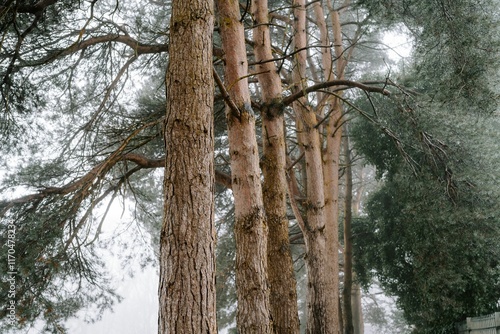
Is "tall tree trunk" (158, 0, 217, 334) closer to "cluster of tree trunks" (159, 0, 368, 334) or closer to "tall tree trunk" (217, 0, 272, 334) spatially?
"cluster of tree trunks" (159, 0, 368, 334)

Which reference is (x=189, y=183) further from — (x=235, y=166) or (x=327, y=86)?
(x=327, y=86)

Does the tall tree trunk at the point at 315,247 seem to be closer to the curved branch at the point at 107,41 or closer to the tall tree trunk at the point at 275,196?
the tall tree trunk at the point at 275,196

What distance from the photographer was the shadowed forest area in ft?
8.87

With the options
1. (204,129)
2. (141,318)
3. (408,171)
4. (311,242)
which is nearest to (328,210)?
(311,242)

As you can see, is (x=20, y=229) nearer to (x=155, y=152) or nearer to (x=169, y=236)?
(x=155, y=152)

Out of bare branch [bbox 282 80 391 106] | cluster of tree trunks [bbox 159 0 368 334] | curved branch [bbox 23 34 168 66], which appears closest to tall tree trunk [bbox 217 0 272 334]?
cluster of tree trunks [bbox 159 0 368 334]

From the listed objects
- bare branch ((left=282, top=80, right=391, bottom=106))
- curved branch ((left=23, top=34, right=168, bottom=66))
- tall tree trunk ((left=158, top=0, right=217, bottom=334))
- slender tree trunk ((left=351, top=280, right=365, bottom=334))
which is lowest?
slender tree trunk ((left=351, top=280, right=365, bottom=334))

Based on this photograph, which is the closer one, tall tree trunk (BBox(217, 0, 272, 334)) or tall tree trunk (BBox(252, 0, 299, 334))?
tall tree trunk (BBox(217, 0, 272, 334))

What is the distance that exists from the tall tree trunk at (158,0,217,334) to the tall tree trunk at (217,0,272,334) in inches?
38.2

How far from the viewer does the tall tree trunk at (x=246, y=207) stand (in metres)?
3.69

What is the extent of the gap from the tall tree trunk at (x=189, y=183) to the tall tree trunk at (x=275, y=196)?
143 cm

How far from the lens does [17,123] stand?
5.75 metres

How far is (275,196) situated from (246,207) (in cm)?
95

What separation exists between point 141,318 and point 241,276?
6020cm
